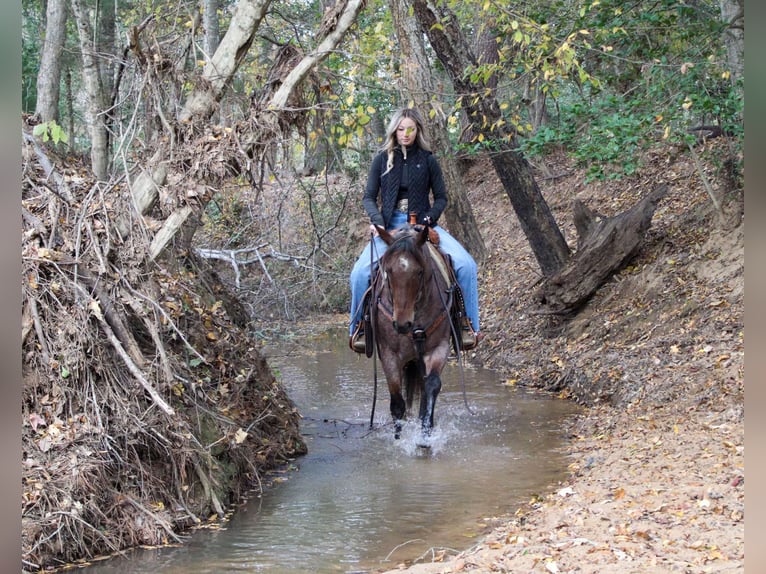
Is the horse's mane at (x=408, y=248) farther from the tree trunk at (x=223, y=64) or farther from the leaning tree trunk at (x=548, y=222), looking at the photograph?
the leaning tree trunk at (x=548, y=222)

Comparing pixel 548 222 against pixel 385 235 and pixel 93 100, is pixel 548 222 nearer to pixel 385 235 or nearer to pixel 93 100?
pixel 385 235

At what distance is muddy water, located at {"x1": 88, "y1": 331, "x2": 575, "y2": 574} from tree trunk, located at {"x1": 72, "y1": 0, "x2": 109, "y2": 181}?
4227mm

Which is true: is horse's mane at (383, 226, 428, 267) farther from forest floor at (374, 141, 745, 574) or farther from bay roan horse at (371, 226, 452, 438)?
forest floor at (374, 141, 745, 574)

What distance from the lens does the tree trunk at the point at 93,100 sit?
9.10m

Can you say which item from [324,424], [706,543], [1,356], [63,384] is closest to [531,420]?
[324,424]

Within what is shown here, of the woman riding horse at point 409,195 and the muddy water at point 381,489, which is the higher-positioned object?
the woman riding horse at point 409,195

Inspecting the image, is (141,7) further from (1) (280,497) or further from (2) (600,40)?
(1) (280,497)

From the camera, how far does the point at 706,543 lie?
4891 mm

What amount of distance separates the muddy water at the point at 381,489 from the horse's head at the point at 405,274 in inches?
65.0

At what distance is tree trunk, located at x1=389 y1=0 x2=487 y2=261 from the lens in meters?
14.5

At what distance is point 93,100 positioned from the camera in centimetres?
1130

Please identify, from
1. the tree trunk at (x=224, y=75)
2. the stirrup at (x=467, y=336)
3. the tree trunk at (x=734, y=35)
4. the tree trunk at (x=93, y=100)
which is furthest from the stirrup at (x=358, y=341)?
the tree trunk at (x=734, y=35)

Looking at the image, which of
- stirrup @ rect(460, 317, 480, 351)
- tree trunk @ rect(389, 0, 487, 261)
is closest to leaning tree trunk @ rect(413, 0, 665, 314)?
tree trunk @ rect(389, 0, 487, 261)

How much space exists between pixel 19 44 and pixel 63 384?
5696 mm
